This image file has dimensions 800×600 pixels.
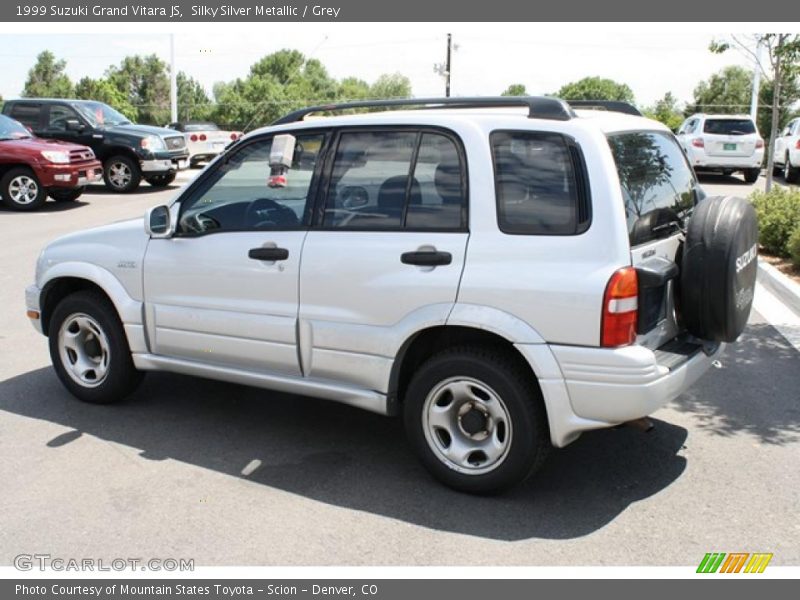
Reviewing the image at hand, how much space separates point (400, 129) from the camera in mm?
4570

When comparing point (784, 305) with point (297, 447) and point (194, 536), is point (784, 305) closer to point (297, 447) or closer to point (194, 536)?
point (297, 447)

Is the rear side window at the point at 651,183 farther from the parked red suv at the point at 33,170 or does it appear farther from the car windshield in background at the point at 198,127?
the car windshield in background at the point at 198,127

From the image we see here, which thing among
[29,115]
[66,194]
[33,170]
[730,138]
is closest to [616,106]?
[33,170]

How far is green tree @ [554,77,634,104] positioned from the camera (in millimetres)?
92500

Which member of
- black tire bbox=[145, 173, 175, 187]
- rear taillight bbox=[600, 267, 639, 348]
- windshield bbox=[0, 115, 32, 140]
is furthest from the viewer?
black tire bbox=[145, 173, 175, 187]

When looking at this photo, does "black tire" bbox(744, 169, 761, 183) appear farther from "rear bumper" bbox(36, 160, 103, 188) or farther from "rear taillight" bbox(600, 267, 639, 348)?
"rear taillight" bbox(600, 267, 639, 348)

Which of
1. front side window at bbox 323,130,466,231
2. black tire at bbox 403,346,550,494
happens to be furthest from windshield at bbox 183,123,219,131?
black tire at bbox 403,346,550,494

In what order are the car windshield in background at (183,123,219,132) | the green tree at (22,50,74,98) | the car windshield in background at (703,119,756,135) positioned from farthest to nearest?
the green tree at (22,50,74,98) → the car windshield in background at (183,123,219,132) → the car windshield in background at (703,119,756,135)

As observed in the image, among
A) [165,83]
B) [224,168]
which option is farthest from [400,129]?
[165,83]

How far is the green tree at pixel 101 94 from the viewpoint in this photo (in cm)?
6494

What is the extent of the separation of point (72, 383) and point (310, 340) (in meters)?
1.99

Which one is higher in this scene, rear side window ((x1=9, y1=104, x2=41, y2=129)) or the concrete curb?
rear side window ((x1=9, y1=104, x2=41, y2=129))

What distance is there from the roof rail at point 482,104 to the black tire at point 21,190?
12658 millimetres

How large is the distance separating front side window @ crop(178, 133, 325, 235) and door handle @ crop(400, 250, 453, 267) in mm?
726
